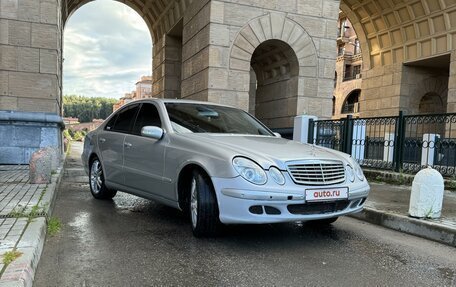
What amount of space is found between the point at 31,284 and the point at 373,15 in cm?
2182

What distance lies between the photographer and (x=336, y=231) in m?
5.30

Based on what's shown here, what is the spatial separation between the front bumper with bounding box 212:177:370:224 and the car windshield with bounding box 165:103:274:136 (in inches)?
49.3

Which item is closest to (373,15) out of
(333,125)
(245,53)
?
(245,53)

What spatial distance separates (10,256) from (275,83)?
1441 centimetres

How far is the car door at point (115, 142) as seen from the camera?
6324 mm

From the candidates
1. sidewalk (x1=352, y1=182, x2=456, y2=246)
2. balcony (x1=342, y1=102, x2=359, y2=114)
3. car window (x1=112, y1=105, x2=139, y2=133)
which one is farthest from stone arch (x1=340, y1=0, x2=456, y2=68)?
balcony (x1=342, y1=102, x2=359, y2=114)

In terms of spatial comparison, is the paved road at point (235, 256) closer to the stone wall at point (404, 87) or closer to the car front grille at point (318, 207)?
the car front grille at point (318, 207)

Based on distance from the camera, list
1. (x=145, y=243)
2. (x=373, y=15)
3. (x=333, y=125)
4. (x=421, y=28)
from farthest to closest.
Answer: (x=373, y=15), (x=421, y=28), (x=333, y=125), (x=145, y=243)

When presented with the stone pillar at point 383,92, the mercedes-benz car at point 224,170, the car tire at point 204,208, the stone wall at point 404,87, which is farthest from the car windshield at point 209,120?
the stone pillar at point 383,92

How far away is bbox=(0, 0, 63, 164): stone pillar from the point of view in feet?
36.7

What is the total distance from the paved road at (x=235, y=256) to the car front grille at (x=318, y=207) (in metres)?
0.40

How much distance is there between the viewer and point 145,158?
5.65 meters

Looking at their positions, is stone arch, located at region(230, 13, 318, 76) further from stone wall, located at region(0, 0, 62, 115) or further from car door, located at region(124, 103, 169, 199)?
car door, located at region(124, 103, 169, 199)

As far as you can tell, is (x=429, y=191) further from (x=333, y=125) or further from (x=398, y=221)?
(x=333, y=125)
